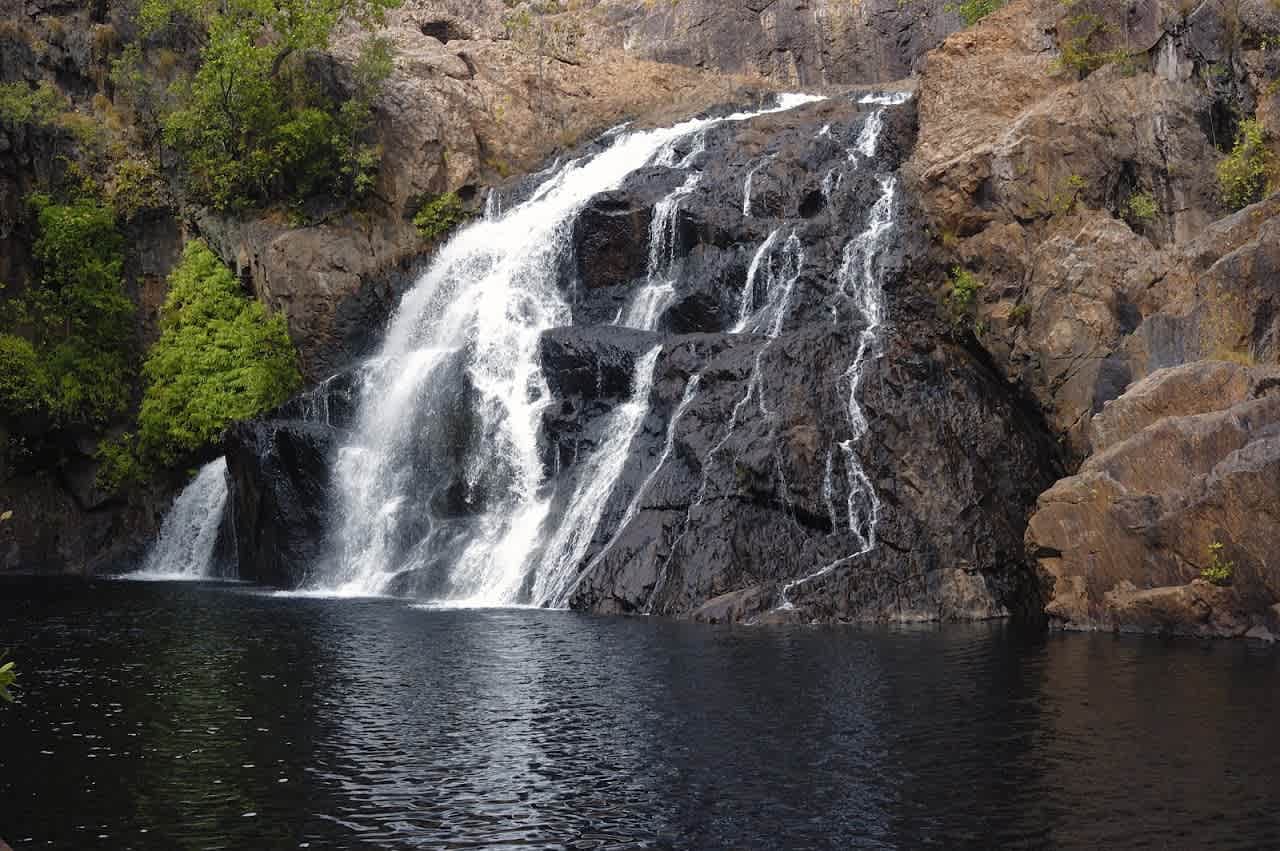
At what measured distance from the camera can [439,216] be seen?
46.2m

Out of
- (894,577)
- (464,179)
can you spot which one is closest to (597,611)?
(894,577)

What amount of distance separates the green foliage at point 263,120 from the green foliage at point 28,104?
3.98 meters

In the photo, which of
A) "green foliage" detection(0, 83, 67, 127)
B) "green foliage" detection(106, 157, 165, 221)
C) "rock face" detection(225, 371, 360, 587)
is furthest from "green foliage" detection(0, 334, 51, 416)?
"rock face" detection(225, 371, 360, 587)

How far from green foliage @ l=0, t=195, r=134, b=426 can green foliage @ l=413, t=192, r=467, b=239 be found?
1116 cm

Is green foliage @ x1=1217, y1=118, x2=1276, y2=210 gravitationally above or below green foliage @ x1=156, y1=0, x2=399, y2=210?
below

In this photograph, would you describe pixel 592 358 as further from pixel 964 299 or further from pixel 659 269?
pixel 964 299

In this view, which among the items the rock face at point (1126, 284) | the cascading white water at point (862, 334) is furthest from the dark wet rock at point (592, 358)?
the rock face at point (1126, 284)

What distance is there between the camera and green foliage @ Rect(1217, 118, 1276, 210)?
3031 cm

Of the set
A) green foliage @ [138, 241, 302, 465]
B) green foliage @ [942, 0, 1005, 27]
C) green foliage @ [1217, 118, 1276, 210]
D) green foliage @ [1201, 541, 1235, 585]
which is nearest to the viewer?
green foliage @ [1201, 541, 1235, 585]

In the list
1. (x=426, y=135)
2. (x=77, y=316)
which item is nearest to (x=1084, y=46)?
(x=426, y=135)

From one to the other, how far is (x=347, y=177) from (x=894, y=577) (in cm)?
2908

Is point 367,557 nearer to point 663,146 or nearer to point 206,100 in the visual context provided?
point 663,146

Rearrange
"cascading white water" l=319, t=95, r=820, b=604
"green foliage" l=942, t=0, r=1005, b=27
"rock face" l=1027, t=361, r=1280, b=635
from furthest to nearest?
"green foliage" l=942, t=0, r=1005, b=27, "cascading white water" l=319, t=95, r=820, b=604, "rock face" l=1027, t=361, r=1280, b=635

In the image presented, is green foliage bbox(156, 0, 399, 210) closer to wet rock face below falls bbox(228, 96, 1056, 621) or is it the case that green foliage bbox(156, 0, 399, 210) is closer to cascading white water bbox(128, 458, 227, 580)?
cascading white water bbox(128, 458, 227, 580)
